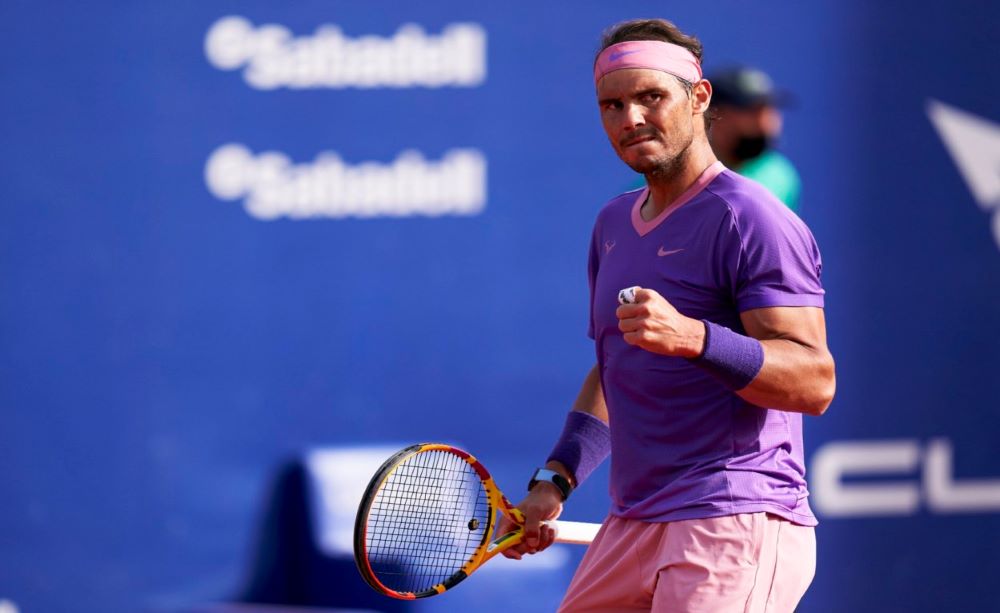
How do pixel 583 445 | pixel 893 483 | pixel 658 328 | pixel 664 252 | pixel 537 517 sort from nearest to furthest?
pixel 658 328
pixel 664 252
pixel 537 517
pixel 583 445
pixel 893 483

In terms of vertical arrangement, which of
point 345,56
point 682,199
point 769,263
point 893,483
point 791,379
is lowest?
point 893,483

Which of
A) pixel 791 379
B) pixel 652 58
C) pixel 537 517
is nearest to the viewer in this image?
pixel 791 379

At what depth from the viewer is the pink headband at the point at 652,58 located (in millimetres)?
2777

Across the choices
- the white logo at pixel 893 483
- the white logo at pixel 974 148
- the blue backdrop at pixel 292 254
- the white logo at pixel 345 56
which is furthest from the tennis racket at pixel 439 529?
the white logo at pixel 974 148

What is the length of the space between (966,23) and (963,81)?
0.24 meters

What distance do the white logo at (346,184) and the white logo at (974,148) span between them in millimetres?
1879

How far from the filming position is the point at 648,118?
2734mm

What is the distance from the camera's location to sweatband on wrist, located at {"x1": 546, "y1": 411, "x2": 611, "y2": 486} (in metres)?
3.06

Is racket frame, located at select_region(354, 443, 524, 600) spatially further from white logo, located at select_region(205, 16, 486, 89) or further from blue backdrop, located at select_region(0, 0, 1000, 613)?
white logo, located at select_region(205, 16, 486, 89)

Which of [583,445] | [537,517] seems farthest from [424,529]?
[583,445]

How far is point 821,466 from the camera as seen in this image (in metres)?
5.41

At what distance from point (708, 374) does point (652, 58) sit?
0.69 m

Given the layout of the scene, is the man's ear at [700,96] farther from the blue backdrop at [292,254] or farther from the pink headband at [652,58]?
the blue backdrop at [292,254]

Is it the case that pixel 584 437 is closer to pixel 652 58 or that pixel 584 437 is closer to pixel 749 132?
pixel 652 58
